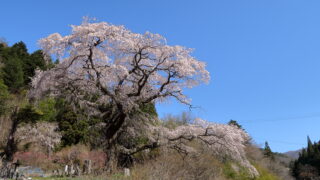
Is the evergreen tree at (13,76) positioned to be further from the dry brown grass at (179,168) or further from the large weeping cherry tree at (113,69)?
the dry brown grass at (179,168)

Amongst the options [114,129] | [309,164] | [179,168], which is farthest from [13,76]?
[309,164]

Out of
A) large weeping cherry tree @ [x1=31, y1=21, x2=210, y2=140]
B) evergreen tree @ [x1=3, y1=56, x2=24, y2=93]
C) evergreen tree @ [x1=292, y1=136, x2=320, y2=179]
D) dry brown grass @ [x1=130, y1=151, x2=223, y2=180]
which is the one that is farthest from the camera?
evergreen tree @ [x1=292, y1=136, x2=320, y2=179]

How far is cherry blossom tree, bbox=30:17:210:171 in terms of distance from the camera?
41.2 ft

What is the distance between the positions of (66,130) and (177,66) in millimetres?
11812

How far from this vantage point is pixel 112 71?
1330 cm

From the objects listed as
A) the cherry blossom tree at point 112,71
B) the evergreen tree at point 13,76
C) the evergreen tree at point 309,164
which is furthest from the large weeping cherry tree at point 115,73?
the evergreen tree at point 309,164

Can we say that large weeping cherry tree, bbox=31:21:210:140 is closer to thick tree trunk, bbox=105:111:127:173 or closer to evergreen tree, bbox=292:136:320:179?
thick tree trunk, bbox=105:111:127:173

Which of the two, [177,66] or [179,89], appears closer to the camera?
[177,66]

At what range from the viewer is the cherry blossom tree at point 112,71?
41.2 ft

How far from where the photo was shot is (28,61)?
111 ft

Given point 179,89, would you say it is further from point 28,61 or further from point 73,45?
point 28,61

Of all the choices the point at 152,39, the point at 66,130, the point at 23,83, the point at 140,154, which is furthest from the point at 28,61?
the point at 152,39

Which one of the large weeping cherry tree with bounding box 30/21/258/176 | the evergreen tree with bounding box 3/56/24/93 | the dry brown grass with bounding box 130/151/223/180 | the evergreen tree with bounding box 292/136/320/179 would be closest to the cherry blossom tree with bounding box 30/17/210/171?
the large weeping cherry tree with bounding box 30/21/258/176

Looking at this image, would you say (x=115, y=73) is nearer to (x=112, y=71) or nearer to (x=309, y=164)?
(x=112, y=71)
